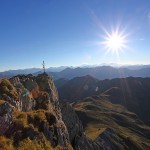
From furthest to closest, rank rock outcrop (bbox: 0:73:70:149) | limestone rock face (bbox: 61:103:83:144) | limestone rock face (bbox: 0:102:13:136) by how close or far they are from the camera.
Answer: limestone rock face (bbox: 61:103:83:144) < rock outcrop (bbox: 0:73:70:149) < limestone rock face (bbox: 0:102:13:136)

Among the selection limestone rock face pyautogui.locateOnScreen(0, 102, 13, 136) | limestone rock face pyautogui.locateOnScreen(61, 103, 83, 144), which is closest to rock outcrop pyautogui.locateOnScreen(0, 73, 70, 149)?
limestone rock face pyautogui.locateOnScreen(0, 102, 13, 136)

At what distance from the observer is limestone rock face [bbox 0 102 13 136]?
41.0 m

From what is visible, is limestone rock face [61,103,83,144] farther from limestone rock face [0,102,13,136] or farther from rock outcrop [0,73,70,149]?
limestone rock face [0,102,13,136]

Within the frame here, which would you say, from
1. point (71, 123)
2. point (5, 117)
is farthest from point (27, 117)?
point (71, 123)

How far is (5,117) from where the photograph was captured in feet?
138

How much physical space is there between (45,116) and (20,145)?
12286mm

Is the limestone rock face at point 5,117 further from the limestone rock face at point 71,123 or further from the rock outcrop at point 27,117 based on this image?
the limestone rock face at point 71,123

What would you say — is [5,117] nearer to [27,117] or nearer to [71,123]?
[27,117]

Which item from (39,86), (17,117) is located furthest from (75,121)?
(17,117)

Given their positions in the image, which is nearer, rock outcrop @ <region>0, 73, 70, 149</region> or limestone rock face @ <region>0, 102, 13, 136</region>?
limestone rock face @ <region>0, 102, 13, 136</region>

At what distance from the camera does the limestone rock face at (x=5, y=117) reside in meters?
41.0

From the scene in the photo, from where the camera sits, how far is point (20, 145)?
128 ft

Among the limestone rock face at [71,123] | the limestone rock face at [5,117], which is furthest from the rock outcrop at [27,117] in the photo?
the limestone rock face at [71,123]

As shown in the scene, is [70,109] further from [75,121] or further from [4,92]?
[4,92]
